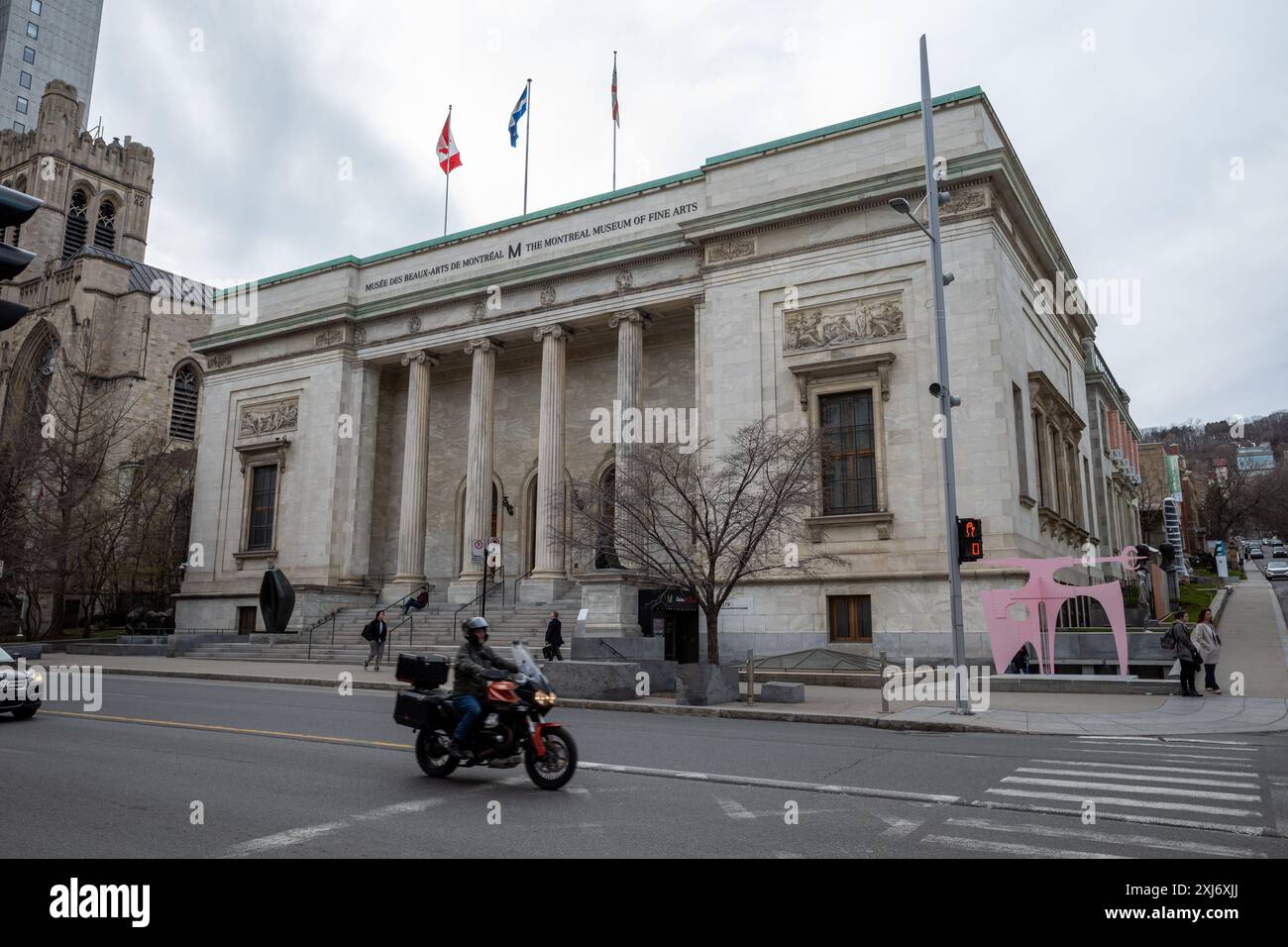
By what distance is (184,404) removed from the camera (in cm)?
6444

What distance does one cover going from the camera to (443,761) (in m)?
9.27

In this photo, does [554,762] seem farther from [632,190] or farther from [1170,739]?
[632,190]

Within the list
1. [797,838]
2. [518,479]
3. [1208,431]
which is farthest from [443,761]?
[1208,431]

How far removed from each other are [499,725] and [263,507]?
35.0 metres

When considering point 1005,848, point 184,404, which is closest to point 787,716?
point 1005,848

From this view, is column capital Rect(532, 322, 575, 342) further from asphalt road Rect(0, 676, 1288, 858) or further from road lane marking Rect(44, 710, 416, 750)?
asphalt road Rect(0, 676, 1288, 858)

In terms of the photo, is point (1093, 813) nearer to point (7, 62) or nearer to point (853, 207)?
point (853, 207)

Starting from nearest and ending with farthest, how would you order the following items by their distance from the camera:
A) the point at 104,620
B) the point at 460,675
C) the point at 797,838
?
1. the point at 797,838
2. the point at 460,675
3. the point at 104,620

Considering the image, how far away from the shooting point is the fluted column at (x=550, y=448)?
32.1m

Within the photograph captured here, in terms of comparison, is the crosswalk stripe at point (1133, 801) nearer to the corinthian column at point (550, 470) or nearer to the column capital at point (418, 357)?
the corinthian column at point (550, 470)

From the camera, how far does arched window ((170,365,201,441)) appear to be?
2496 inches

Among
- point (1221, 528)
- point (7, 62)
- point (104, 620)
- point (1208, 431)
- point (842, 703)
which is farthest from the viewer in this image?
point (1208, 431)

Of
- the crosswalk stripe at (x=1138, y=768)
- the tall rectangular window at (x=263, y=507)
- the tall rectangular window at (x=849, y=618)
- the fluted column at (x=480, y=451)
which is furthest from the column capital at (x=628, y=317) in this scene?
the crosswalk stripe at (x=1138, y=768)
